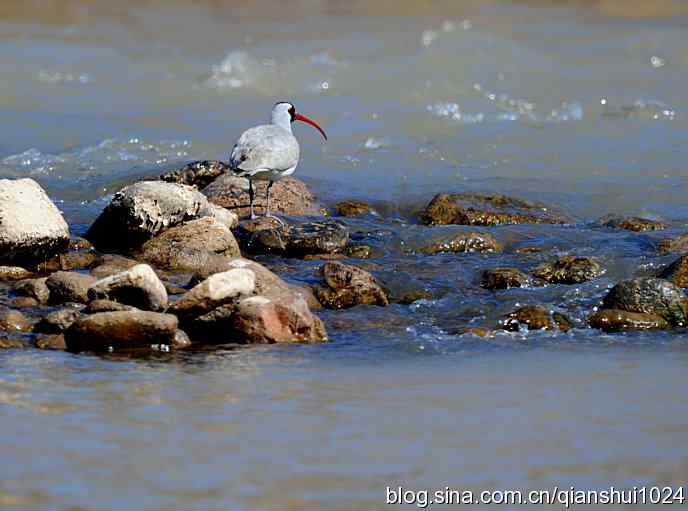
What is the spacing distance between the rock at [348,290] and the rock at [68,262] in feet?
6.73

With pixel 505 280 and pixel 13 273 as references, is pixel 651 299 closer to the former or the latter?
pixel 505 280

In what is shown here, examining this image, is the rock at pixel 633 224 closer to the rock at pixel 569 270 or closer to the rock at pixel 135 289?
the rock at pixel 569 270

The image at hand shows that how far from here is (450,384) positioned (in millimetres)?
7301

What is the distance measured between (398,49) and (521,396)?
22313 millimetres

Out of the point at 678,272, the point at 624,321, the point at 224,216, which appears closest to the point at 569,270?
the point at 678,272

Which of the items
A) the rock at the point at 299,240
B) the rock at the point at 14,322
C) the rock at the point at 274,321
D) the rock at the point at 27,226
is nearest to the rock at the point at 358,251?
the rock at the point at 299,240

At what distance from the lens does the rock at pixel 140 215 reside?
11.1 m

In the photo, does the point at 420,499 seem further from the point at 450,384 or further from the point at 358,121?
the point at 358,121

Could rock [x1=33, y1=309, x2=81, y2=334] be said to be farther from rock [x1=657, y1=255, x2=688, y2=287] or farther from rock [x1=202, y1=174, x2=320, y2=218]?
rock [x1=657, y1=255, x2=688, y2=287]

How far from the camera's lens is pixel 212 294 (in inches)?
343

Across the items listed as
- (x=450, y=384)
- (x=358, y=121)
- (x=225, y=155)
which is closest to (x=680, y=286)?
(x=450, y=384)

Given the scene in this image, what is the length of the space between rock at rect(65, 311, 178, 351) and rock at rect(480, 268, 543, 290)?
128 inches

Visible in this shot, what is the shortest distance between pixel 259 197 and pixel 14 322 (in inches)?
206

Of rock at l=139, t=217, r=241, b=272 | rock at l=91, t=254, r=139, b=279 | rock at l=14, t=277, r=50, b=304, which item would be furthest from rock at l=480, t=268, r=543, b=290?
rock at l=14, t=277, r=50, b=304
